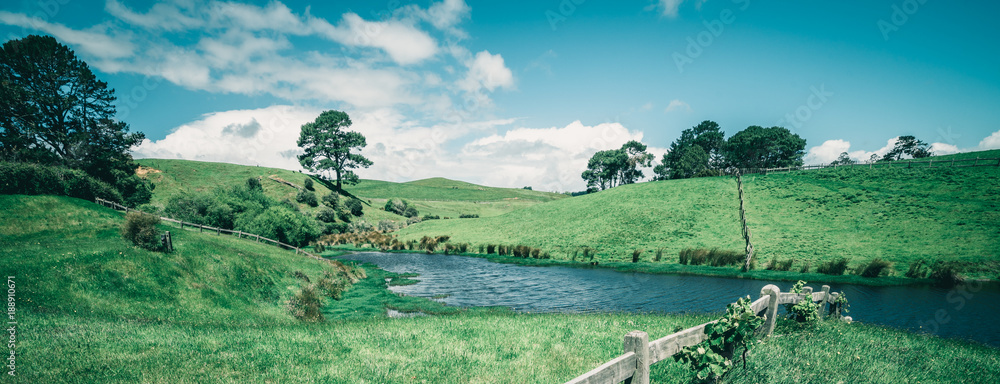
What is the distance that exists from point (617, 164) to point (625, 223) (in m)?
64.3

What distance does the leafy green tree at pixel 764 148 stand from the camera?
107125 millimetres

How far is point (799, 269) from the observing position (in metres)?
31.4

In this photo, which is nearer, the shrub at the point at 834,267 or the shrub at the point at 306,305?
the shrub at the point at 306,305

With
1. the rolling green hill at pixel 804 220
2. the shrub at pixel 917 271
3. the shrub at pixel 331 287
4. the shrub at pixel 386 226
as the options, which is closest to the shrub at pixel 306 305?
the shrub at pixel 331 287

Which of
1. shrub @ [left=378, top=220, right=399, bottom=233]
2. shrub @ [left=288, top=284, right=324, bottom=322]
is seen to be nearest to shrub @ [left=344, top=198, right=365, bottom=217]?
shrub @ [left=378, top=220, right=399, bottom=233]

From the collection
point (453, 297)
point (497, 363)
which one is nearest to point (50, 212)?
point (453, 297)

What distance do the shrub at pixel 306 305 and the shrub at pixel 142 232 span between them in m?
7.63

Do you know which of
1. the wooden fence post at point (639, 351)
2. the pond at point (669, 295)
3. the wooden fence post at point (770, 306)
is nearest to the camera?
the wooden fence post at point (639, 351)

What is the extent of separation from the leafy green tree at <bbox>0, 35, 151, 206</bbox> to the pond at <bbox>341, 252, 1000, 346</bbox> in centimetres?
3754

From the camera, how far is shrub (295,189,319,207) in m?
79.6

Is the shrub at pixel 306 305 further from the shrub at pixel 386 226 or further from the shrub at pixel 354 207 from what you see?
the shrub at pixel 354 207

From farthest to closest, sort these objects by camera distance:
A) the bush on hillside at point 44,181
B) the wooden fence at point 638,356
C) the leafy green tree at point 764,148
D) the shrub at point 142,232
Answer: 1. the leafy green tree at point 764,148
2. the bush on hillside at point 44,181
3. the shrub at point 142,232
4. the wooden fence at point 638,356

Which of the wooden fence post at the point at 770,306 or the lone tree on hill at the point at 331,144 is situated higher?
the lone tree on hill at the point at 331,144

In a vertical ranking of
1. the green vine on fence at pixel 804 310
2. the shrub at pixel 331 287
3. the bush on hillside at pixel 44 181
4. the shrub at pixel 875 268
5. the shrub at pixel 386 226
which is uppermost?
the bush on hillside at pixel 44 181
